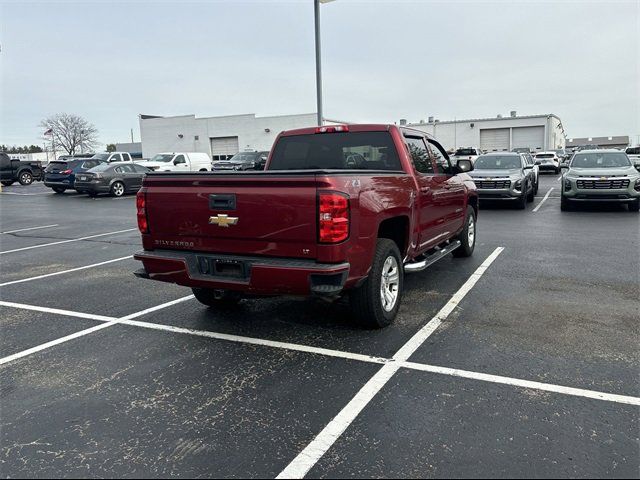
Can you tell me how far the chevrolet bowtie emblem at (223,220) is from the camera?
415cm

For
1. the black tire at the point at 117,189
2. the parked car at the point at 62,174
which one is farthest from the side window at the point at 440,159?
the parked car at the point at 62,174

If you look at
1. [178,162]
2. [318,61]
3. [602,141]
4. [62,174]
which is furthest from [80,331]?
[602,141]

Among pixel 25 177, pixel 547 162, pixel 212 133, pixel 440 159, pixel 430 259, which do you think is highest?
pixel 212 133

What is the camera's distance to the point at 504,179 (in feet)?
47.1

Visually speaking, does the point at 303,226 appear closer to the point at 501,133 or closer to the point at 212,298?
the point at 212,298

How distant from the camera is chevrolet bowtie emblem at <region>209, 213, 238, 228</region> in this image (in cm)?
415

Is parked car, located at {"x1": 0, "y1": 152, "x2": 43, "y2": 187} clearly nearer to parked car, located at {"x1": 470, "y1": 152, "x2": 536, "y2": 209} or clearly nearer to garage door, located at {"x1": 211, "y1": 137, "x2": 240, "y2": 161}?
garage door, located at {"x1": 211, "y1": 137, "x2": 240, "y2": 161}

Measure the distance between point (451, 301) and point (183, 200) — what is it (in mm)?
3129

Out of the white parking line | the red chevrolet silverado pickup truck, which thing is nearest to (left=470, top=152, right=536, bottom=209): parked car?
the red chevrolet silverado pickup truck

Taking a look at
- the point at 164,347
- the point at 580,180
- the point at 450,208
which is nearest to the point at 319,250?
the point at 164,347

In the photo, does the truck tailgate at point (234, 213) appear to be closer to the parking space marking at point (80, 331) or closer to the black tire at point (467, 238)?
the parking space marking at point (80, 331)

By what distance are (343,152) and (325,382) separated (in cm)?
286

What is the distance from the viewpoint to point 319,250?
3.89 metres

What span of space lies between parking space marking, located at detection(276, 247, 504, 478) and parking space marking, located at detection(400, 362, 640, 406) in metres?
0.24
